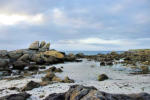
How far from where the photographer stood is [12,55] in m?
42.6

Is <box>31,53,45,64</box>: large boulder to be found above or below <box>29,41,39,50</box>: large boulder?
below

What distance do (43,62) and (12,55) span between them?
11249 millimetres

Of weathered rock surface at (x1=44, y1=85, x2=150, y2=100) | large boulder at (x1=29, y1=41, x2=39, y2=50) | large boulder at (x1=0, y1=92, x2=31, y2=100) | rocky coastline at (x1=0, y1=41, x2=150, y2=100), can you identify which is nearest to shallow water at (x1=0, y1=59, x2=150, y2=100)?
large boulder at (x1=0, y1=92, x2=31, y2=100)

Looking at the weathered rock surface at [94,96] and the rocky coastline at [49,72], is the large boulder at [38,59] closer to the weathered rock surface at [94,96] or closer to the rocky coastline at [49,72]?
the rocky coastline at [49,72]

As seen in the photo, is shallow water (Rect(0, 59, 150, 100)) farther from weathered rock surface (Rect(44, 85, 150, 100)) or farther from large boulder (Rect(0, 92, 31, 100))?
weathered rock surface (Rect(44, 85, 150, 100))

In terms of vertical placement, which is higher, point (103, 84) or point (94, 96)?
point (94, 96)

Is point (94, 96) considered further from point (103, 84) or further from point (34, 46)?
point (34, 46)

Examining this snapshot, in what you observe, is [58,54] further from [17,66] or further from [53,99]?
[53,99]

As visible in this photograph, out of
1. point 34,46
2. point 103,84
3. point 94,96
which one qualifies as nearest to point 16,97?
Answer: point 94,96

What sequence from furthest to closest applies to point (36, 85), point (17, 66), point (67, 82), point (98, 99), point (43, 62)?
point (43, 62) → point (17, 66) → point (67, 82) → point (36, 85) → point (98, 99)

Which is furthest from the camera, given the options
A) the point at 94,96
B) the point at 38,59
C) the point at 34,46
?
the point at 34,46

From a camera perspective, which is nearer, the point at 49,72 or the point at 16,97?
the point at 16,97

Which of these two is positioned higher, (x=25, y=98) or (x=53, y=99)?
(x=53, y=99)

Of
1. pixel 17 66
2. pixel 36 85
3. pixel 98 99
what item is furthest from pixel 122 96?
pixel 17 66
